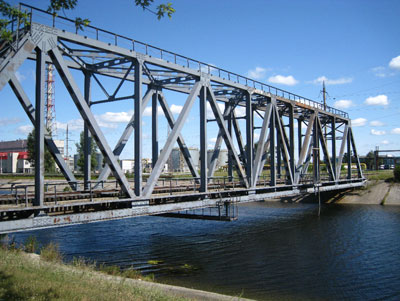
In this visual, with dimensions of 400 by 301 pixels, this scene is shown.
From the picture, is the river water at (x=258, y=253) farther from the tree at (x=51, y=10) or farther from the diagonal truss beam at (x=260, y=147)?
the tree at (x=51, y=10)

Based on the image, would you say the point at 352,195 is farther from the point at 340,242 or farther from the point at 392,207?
the point at 340,242

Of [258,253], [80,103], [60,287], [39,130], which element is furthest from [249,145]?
[60,287]

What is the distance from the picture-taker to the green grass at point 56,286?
8.54 m

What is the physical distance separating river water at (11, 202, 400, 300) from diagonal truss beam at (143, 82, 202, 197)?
4.17 meters

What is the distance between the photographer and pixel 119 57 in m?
17.1

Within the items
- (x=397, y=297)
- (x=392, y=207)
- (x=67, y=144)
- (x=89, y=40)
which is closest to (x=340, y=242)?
(x=397, y=297)

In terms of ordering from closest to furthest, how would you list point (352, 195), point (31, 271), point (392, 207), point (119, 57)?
point (31, 271) < point (119, 57) < point (392, 207) < point (352, 195)

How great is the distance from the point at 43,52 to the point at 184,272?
1144 centimetres

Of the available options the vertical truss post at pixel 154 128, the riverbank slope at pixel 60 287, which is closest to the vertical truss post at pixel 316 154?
the vertical truss post at pixel 154 128

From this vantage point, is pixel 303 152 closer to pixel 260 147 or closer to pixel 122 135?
pixel 260 147

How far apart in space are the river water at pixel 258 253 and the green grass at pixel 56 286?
17.9ft

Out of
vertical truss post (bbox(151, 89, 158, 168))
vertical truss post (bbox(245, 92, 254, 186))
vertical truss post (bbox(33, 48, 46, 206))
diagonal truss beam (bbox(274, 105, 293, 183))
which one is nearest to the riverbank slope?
vertical truss post (bbox(33, 48, 46, 206))

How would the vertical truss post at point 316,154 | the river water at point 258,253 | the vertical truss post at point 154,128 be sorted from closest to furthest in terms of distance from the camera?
1. the river water at point 258,253
2. the vertical truss post at point 154,128
3. the vertical truss post at point 316,154

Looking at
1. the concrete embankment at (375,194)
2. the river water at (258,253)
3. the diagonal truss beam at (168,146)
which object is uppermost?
the diagonal truss beam at (168,146)
